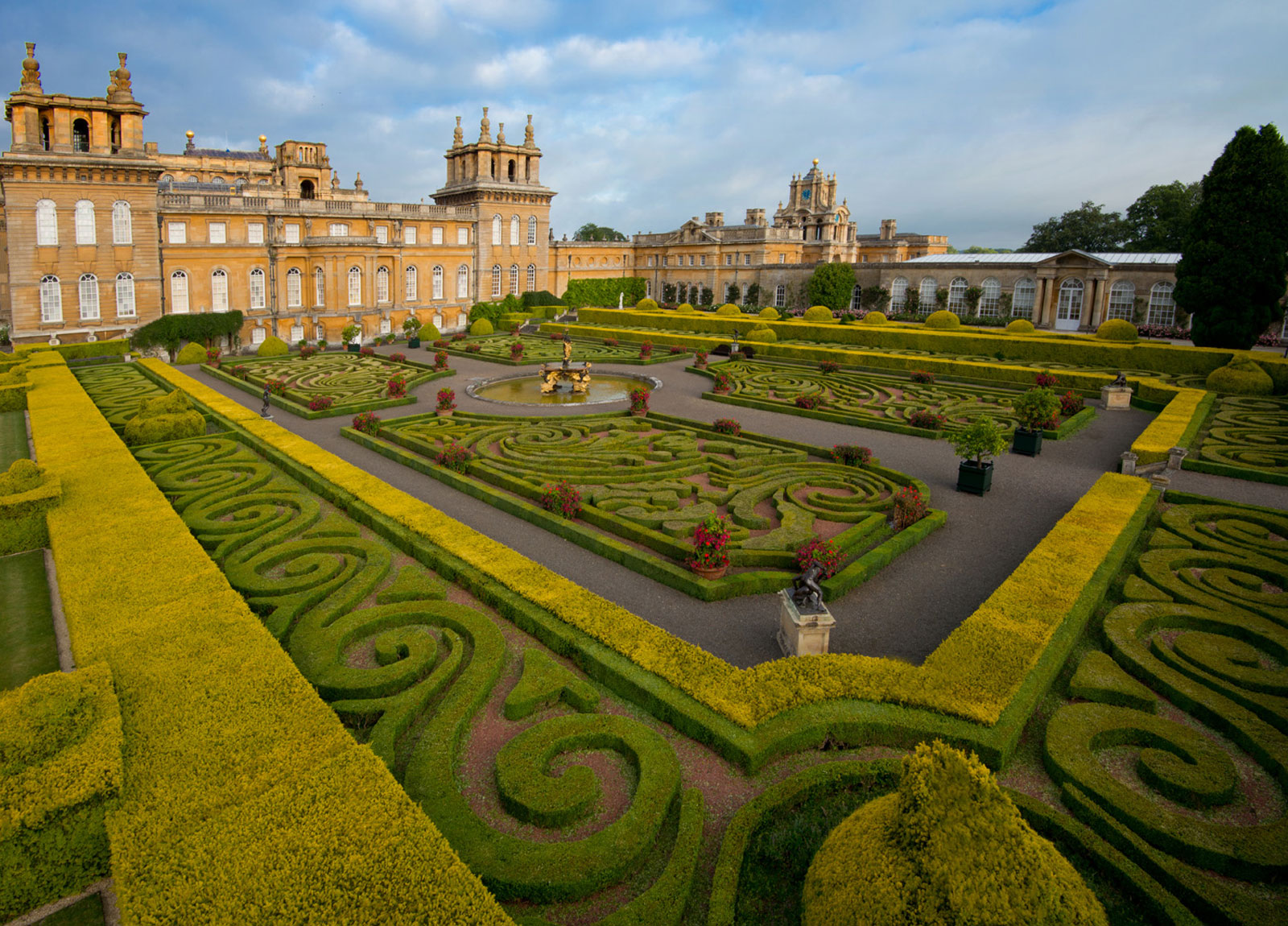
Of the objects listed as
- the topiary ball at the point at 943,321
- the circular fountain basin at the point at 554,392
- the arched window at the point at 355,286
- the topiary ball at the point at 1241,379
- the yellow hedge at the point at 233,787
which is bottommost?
the yellow hedge at the point at 233,787

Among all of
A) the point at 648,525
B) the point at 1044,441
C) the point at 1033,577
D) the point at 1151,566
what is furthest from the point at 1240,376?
the point at 648,525

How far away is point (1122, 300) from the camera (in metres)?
42.2

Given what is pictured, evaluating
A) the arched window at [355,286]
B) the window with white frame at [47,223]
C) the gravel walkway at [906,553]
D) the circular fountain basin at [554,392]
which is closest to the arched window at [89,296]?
the window with white frame at [47,223]

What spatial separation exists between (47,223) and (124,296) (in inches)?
173

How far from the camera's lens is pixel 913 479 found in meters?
15.2

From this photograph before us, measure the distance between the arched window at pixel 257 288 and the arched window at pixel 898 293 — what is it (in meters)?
43.0

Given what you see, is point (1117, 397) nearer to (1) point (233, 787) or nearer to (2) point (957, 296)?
(1) point (233, 787)

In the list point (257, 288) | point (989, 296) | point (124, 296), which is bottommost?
point (124, 296)

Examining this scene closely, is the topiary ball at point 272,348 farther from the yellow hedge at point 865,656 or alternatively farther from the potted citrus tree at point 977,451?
the potted citrus tree at point 977,451

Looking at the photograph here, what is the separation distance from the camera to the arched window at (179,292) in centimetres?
4006

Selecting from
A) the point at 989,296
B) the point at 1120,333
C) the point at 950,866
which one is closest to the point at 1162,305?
the point at 989,296

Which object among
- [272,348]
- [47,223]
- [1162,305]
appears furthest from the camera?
[1162,305]

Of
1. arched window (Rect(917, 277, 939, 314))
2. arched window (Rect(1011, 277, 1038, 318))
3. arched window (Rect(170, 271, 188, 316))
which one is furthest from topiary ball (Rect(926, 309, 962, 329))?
arched window (Rect(170, 271, 188, 316))

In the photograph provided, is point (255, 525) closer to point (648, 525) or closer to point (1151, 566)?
point (648, 525)
